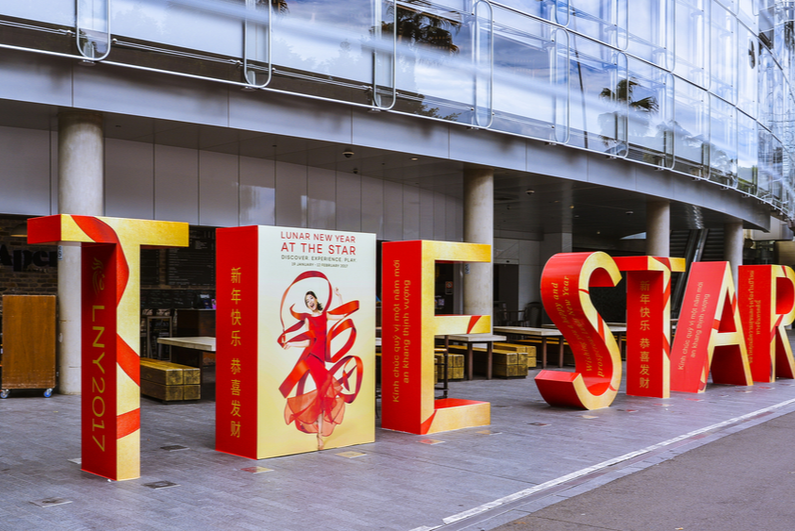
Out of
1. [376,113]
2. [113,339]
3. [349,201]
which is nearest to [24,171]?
[376,113]

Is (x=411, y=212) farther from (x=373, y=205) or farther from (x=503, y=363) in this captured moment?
(x=503, y=363)

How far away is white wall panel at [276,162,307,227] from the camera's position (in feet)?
53.1

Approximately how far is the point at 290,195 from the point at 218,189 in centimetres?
182

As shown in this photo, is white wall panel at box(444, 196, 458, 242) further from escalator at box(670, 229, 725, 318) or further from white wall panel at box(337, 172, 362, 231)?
escalator at box(670, 229, 725, 318)

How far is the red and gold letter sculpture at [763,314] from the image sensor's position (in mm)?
14180

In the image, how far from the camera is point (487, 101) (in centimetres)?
1498

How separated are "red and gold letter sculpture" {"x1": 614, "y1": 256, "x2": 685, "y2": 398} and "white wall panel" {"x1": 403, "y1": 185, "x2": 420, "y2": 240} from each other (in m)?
8.31

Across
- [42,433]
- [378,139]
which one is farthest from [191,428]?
[378,139]

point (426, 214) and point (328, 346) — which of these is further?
point (426, 214)

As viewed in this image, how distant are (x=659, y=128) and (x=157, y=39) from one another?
13.4m

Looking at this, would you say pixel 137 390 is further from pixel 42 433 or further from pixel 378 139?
pixel 378 139

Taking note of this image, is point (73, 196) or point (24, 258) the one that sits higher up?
point (73, 196)

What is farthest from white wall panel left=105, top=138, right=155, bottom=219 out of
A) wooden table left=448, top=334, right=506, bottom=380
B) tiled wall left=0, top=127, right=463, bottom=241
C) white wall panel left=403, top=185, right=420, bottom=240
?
white wall panel left=403, top=185, right=420, bottom=240

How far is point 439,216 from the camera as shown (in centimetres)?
2061
